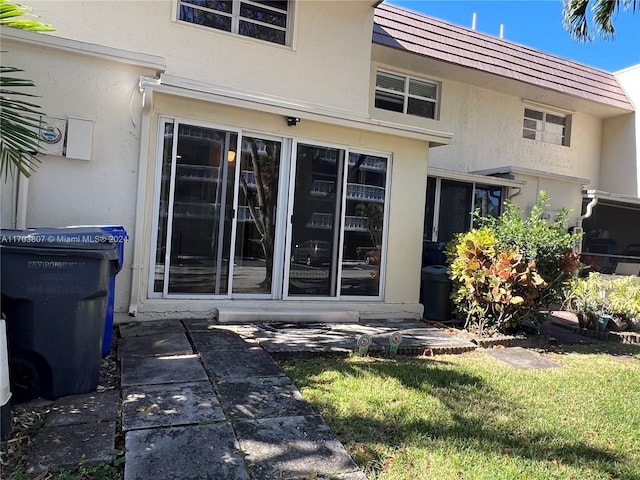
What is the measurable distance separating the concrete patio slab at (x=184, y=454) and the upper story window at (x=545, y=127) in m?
11.8

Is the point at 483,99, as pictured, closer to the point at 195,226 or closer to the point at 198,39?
the point at 198,39

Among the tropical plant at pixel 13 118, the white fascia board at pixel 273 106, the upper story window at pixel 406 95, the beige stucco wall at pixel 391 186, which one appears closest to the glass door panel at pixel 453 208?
the upper story window at pixel 406 95

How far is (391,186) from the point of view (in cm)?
725

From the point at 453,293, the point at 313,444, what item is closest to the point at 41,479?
the point at 313,444

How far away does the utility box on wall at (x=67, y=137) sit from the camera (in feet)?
16.8

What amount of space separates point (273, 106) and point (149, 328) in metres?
3.37

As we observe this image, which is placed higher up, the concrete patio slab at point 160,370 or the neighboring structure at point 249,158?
the neighboring structure at point 249,158

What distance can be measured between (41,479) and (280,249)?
4.37 metres

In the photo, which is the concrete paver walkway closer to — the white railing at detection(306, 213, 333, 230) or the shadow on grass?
the shadow on grass

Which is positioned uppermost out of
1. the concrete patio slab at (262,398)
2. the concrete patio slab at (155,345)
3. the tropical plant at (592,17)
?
the tropical plant at (592,17)

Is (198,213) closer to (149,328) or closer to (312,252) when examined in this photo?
Result: (149,328)

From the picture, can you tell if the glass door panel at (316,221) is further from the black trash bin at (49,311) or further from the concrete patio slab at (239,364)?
the black trash bin at (49,311)

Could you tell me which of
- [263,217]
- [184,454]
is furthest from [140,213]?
[184,454]

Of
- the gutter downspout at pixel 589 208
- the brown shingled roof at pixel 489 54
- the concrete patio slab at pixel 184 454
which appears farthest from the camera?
the gutter downspout at pixel 589 208
